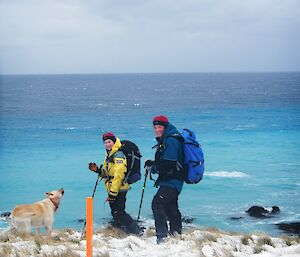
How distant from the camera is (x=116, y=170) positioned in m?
7.63

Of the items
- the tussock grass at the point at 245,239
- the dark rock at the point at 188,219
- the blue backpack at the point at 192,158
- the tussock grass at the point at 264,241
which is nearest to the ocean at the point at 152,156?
the dark rock at the point at 188,219

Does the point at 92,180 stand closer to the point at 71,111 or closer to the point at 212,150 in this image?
the point at 212,150

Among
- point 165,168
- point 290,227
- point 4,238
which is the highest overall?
point 165,168

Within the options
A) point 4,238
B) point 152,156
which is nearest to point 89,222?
point 4,238

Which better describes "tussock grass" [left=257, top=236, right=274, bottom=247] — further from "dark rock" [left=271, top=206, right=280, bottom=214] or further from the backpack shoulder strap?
"dark rock" [left=271, top=206, right=280, bottom=214]

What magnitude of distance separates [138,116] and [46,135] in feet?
71.3

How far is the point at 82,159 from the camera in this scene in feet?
139

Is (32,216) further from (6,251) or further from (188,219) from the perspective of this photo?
(188,219)

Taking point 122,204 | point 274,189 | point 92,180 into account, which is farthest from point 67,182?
point 122,204

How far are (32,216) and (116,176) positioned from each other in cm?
154

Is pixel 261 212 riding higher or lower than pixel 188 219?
higher

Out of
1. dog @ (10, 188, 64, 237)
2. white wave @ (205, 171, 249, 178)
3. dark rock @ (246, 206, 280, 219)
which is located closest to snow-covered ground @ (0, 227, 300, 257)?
dog @ (10, 188, 64, 237)

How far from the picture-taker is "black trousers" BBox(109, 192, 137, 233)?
807cm

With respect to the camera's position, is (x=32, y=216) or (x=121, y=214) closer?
(x=32, y=216)
